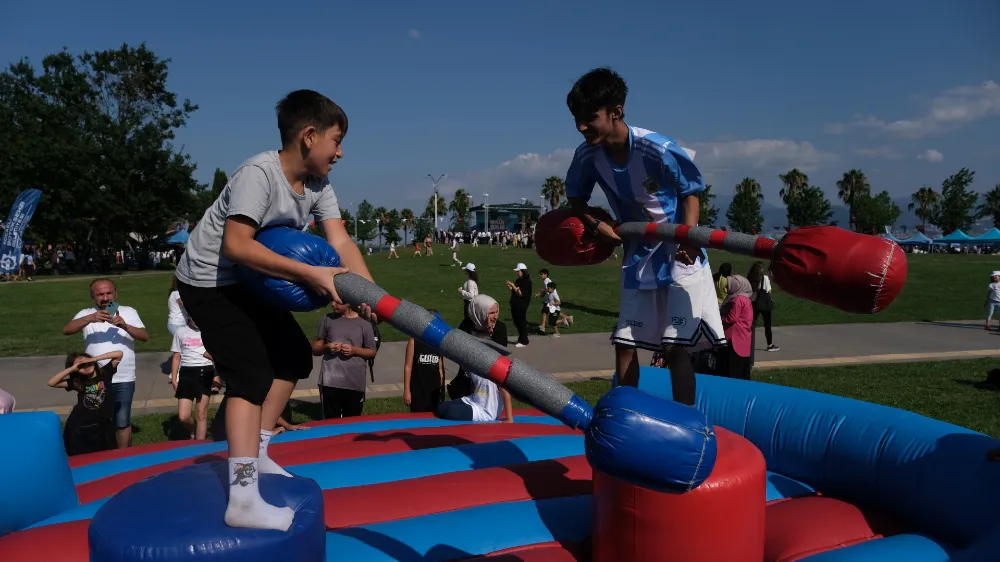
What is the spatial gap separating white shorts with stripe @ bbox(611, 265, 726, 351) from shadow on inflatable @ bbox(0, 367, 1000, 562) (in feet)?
2.43

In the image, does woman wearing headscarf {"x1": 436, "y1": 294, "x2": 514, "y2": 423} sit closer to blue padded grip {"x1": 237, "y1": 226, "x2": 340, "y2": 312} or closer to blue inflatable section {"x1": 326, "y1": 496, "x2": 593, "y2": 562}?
blue inflatable section {"x1": 326, "y1": 496, "x2": 593, "y2": 562}

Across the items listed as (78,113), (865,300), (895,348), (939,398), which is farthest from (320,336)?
(78,113)

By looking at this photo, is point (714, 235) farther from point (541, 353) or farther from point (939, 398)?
point (541, 353)

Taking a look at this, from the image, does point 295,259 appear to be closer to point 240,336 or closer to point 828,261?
point 240,336

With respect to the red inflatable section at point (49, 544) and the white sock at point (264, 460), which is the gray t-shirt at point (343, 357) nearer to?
the white sock at point (264, 460)

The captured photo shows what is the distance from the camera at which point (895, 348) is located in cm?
1254

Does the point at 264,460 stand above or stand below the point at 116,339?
below

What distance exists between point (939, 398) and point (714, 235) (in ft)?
22.6

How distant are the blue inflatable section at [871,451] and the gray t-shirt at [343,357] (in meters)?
2.83

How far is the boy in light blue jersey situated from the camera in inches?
146

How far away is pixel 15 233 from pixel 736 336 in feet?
30.5

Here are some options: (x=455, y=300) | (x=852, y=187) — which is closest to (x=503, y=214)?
(x=852, y=187)

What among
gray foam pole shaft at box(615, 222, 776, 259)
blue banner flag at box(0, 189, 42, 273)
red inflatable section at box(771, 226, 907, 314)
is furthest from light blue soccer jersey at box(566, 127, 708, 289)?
blue banner flag at box(0, 189, 42, 273)

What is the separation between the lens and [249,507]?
244 centimetres
